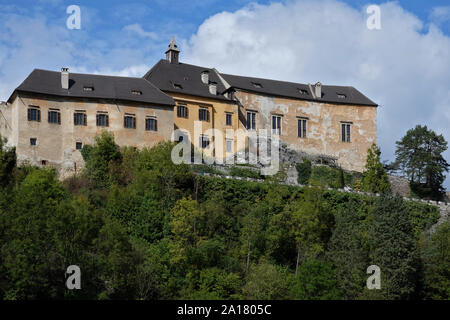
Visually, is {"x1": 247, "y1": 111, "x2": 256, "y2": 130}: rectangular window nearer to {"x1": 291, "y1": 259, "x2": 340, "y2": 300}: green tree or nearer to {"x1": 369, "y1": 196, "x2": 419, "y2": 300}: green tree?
{"x1": 369, "y1": 196, "x2": 419, "y2": 300}: green tree

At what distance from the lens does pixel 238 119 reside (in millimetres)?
69062

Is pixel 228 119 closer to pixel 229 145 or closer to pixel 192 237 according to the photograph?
pixel 229 145

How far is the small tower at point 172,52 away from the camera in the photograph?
72000mm

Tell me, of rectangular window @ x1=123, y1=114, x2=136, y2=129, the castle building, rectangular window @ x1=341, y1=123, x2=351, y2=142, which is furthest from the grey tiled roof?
rectangular window @ x1=123, y1=114, x2=136, y2=129

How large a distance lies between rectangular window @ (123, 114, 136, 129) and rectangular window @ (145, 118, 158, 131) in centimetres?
108

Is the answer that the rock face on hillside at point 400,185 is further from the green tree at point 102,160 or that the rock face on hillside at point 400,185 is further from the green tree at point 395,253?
the green tree at point 102,160

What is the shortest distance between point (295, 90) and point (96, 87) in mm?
22135

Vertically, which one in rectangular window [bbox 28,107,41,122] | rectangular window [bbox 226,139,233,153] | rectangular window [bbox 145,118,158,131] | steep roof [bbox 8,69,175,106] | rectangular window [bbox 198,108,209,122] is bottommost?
rectangular window [bbox 226,139,233,153]

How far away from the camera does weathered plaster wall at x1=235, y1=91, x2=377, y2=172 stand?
7181cm

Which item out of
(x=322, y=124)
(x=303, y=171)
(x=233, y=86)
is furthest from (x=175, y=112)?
(x=322, y=124)

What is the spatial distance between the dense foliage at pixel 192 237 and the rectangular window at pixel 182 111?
7.48 metres

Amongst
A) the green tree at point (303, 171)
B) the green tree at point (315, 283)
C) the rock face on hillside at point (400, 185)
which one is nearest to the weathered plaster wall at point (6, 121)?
the green tree at point (303, 171)

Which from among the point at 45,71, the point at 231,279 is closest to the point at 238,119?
the point at 45,71

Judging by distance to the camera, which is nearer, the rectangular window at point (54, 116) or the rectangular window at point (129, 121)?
the rectangular window at point (54, 116)
